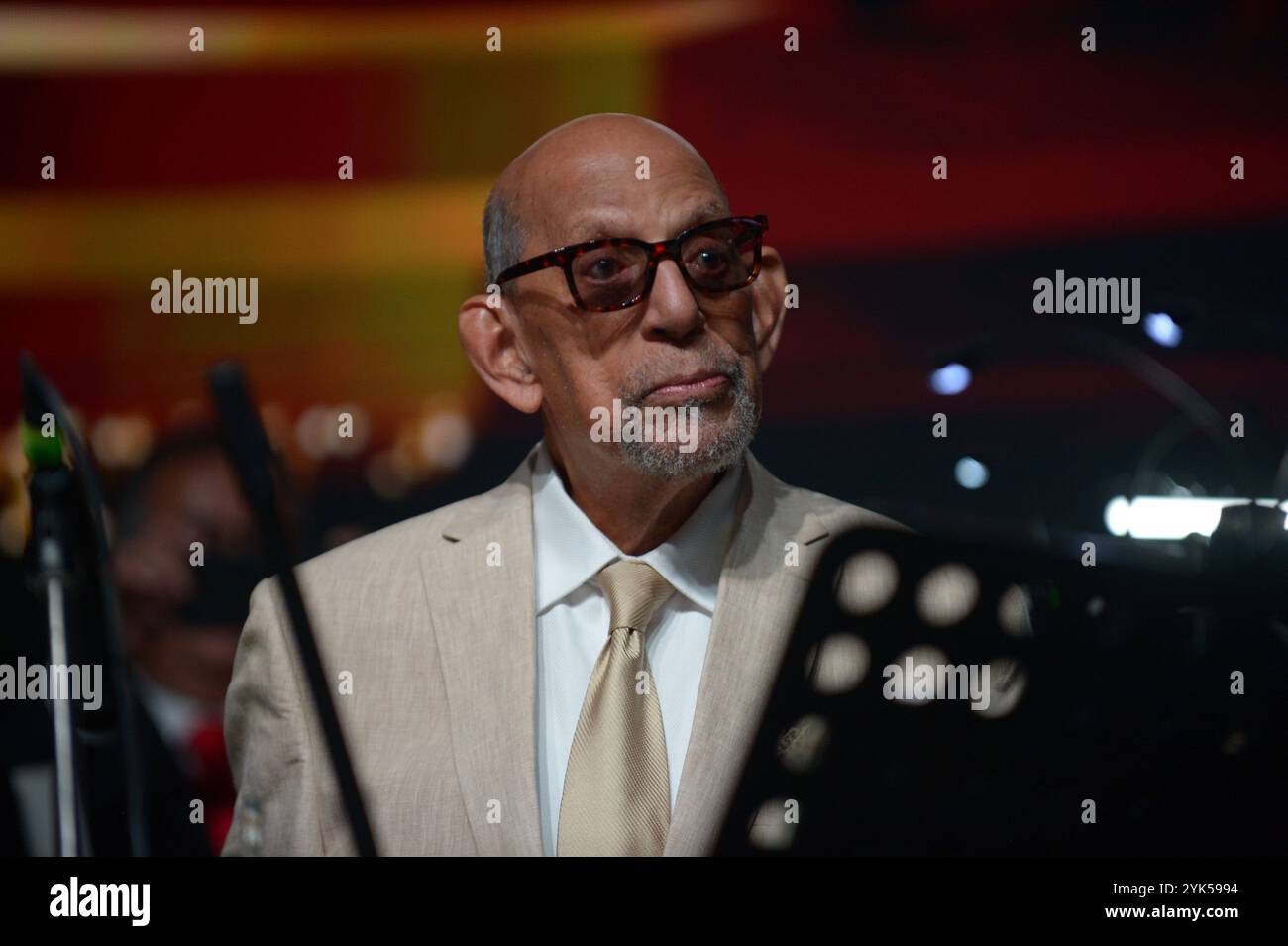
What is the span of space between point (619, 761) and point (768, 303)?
0.76 meters

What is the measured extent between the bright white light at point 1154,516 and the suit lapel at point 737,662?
0.50 metres

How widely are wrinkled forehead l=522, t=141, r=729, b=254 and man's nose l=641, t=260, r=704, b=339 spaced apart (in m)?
0.05

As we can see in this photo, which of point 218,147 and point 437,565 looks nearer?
point 437,565

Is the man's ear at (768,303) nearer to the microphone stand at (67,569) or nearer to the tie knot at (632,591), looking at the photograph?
the tie knot at (632,591)

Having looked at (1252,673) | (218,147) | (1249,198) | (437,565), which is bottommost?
(1252,673)

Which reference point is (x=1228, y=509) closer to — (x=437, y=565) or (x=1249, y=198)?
(x=1249, y=198)

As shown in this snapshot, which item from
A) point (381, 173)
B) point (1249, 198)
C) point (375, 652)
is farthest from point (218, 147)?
point (1249, 198)

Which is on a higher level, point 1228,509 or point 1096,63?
point 1096,63

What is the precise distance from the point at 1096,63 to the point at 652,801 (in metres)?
1.42

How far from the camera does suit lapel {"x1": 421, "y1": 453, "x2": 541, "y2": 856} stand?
181cm

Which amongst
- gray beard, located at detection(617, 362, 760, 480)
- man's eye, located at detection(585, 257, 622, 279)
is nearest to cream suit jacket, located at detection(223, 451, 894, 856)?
gray beard, located at detection(617, 362, 760, 480)

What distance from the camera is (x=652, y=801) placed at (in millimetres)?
1844

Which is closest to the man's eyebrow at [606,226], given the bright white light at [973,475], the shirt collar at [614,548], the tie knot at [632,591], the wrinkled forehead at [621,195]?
the wrinkled forehead at [621,195]

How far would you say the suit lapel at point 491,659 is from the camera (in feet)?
5.95
